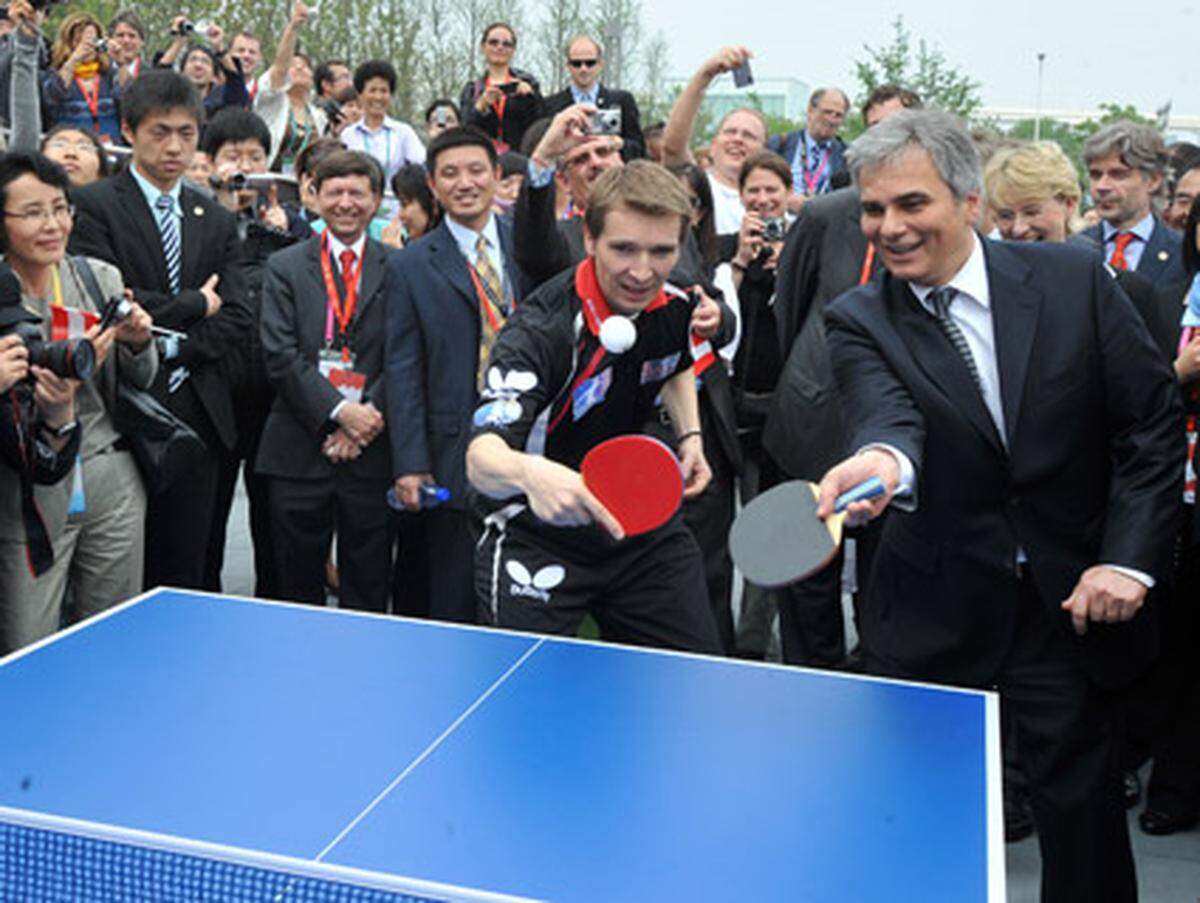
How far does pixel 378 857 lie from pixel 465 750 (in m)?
0.50

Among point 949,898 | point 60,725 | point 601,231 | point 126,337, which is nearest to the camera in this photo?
point 949,898

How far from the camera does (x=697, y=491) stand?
4457 mm

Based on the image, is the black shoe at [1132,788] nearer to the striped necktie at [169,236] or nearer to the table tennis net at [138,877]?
the table tennis net at [138,877]

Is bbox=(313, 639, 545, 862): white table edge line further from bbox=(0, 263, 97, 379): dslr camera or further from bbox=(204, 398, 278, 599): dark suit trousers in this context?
bbox=(204, 398, 278, 599): dark suit trousers

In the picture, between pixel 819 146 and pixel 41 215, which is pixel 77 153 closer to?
pixel 41 215

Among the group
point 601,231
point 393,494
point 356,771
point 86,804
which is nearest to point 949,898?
point 356,771

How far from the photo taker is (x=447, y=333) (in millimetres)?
5258

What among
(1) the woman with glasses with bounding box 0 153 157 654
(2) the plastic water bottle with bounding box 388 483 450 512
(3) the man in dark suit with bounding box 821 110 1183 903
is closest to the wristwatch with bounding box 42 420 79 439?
(1) the woman with glasses with bounding box 0 153 157 654

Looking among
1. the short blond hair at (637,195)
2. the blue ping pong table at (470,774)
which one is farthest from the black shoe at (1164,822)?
the short blond hair at (637,195)

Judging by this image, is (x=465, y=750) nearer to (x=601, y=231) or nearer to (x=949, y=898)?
(x=949, y=898)

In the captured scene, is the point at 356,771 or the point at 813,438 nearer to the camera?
the point at 356,771

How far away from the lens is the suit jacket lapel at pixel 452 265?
17.2 ft

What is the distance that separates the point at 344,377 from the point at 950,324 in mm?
3027

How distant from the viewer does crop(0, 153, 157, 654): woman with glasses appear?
442 cm
